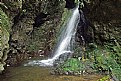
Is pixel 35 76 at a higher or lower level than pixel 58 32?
lower

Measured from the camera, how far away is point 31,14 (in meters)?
16.1

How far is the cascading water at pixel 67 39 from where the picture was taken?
611 inches

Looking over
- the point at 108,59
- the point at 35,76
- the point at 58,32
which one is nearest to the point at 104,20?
the point at 108,59

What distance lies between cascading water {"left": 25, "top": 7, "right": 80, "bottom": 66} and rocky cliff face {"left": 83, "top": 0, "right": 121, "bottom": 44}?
2346 millimetres

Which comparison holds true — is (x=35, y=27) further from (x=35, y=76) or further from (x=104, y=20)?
(x=35, y=76)

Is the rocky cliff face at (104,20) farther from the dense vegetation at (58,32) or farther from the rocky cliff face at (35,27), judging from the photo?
the rocky cliff face at (35,27)

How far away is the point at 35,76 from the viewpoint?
37.7 ft

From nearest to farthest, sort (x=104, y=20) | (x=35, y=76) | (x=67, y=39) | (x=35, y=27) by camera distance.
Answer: (x=35, y=76), (x=104, y=20), (x=67, y=39), (x=35, y=27)

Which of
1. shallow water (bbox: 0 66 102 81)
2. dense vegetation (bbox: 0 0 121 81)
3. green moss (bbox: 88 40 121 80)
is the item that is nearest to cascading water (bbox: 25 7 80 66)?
dense vegetation (bbox: 0 0 121 81)

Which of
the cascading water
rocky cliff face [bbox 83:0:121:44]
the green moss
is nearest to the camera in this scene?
the green moss

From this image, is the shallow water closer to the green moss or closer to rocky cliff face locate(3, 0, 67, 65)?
the green moss

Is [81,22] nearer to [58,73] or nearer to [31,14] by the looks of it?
[31,14]

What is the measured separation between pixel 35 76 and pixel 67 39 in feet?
20.2

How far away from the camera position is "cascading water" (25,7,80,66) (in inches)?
611
